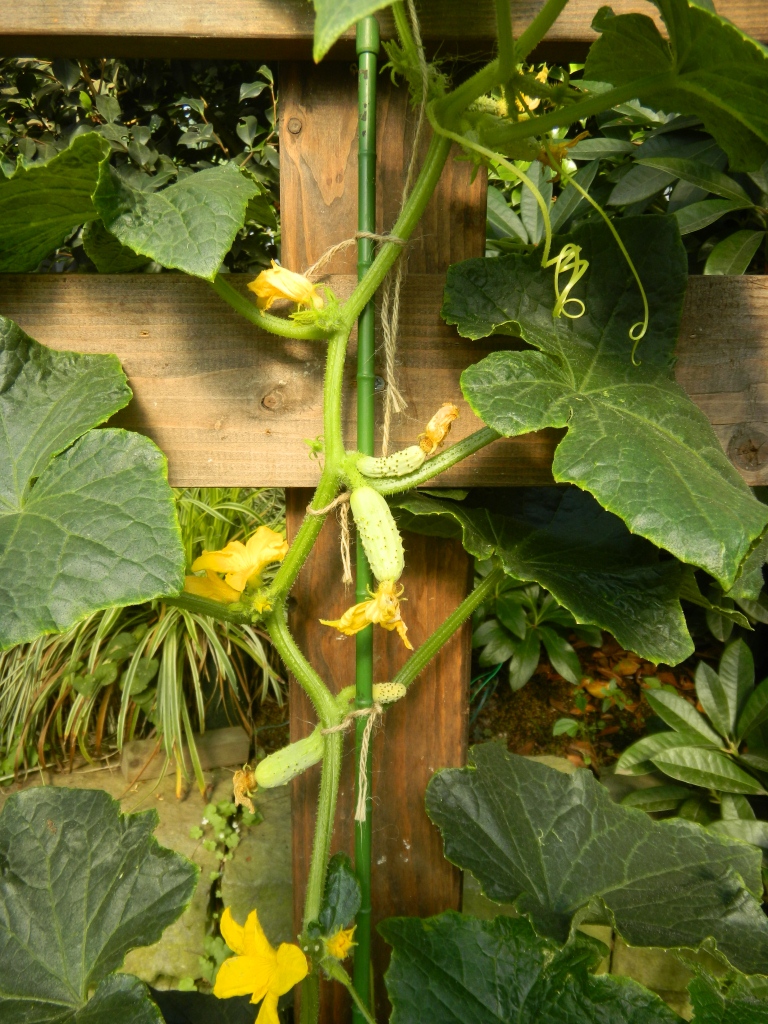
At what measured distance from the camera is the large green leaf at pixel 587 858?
27.8 inches

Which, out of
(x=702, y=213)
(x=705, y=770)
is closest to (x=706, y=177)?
(x=702, y=213)

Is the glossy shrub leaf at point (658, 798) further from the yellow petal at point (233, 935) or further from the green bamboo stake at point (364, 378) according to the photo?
the yellow petal at point (233, 935)

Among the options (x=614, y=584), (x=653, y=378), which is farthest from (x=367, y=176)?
(x=614, y=584)

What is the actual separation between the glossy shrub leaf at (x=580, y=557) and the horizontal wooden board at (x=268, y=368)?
2.4 inches

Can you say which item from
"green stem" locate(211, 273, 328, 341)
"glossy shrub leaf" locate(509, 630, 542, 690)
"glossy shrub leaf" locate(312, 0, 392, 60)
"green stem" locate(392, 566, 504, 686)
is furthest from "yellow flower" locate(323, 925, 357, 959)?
"glossy shrub leaf" locate(509, 630, 542, 690)

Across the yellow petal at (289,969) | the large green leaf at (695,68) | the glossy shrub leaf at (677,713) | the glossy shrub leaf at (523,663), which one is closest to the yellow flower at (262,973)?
the yellow petal at (289,969)

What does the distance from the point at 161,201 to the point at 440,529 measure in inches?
16.8

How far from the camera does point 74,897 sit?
27.8 inches

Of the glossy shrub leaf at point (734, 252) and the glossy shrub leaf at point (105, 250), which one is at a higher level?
the glossy shrub leaf at point (105, 250)

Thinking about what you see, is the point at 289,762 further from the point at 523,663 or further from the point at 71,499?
the point at 523,663

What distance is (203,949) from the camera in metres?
1.69

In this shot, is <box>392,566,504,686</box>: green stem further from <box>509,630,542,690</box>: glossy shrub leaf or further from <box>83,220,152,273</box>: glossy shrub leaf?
<box>509,630,542,690</box>: glossy shrub leaf

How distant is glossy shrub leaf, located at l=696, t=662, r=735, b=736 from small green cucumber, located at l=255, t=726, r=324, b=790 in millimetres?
1455

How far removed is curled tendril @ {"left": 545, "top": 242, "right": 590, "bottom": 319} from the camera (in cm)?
68
